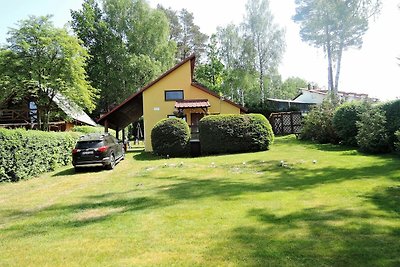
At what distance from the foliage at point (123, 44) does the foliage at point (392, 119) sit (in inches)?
1219

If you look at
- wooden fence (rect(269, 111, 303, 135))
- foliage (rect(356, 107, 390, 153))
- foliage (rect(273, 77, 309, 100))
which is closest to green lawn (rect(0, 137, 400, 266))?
foliage (rect(356, 107, 390, 153))

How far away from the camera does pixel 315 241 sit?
449 cm

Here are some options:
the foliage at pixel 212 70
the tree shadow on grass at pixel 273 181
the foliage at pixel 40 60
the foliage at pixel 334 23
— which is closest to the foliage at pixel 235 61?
the foliage at pixel 212 70

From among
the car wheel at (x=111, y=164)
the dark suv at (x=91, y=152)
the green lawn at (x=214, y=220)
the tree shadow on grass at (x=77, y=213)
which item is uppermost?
the dark suv at (x=91, y=152)

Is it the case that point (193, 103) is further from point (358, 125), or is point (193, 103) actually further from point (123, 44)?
point (123, 44)

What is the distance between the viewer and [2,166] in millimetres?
11734

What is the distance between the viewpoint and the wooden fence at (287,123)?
28734 mm

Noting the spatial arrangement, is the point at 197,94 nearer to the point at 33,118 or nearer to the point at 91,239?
the point at 33,118

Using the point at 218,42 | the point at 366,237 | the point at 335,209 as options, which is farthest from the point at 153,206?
the point at 218,42

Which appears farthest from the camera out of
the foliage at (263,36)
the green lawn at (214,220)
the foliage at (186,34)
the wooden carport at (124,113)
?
the foliage at (186,34)

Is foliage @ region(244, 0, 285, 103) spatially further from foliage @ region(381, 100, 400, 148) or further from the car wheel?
the car wheel

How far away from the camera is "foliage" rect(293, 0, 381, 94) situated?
1080 inches

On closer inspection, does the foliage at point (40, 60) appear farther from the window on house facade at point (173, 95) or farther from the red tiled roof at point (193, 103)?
the red tiled roof at point (193, 103)

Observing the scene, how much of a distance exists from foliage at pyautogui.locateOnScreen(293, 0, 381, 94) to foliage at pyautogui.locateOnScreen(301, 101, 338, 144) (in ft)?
27.0
